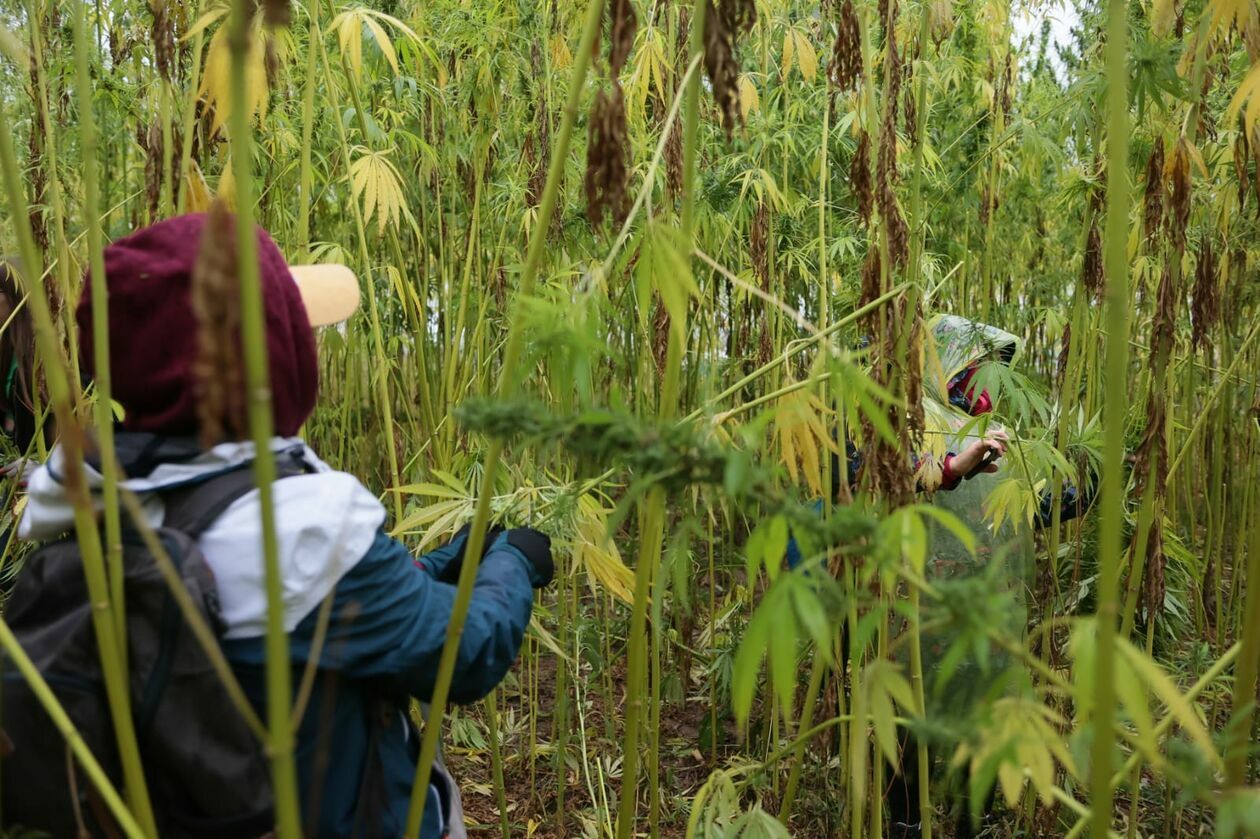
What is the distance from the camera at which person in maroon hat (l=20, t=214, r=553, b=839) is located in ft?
3.09

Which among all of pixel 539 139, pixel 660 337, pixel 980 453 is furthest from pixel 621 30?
pixel 539 139

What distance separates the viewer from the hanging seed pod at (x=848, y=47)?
1.42 meters

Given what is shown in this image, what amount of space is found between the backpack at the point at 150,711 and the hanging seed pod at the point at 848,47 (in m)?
1.00

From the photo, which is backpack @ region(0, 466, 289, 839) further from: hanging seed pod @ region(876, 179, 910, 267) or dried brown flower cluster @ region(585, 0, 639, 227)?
hanging seed pod @ region(876, 179, 910, 267)

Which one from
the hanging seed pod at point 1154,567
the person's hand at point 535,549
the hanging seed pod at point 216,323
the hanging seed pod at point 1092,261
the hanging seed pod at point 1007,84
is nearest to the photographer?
the hanging seed pod at point 216,323

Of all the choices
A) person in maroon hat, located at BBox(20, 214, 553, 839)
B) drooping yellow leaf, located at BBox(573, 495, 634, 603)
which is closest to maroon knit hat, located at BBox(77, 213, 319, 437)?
person in maroon hat, located at BBox(20, 214, 553, 839)

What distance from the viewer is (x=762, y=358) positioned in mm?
2223

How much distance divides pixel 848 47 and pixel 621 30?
1.91 ft

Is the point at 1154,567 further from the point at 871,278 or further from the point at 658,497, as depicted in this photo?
the point at 658,497

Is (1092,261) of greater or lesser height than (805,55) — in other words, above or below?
below

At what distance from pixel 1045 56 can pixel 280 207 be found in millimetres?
3234

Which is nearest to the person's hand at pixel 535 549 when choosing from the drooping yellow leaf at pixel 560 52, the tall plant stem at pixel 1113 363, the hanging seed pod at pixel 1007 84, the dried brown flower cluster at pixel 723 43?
the dried brown flower cluster at pixel 723 43

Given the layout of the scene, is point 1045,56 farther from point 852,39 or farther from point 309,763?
point 309,763

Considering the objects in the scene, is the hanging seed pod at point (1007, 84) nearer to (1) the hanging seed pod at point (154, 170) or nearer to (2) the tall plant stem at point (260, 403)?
(1) the hanging seed pod at point (154, 170)
